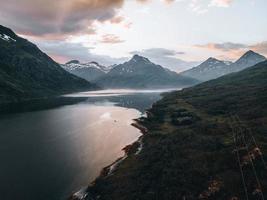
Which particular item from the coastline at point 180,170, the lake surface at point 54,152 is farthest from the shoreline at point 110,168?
the lake surface at point 54,152

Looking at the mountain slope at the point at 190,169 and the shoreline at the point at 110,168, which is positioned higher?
the mountain slope at the point at 190,169

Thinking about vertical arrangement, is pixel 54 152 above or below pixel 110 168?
above

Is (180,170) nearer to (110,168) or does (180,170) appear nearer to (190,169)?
(190,169)

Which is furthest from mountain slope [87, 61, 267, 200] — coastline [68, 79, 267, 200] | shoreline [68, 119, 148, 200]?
shoreline [68, 119, 148, 200]

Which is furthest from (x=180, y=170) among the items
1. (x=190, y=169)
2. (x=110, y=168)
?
(x=110, y=168)

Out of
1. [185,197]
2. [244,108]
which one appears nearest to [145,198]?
[185,197]

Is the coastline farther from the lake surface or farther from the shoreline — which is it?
the lake surface

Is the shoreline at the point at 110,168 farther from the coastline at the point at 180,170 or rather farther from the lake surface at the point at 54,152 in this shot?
the lake surface at the point at 54,152

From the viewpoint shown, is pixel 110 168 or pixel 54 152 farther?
pixel 54 152
